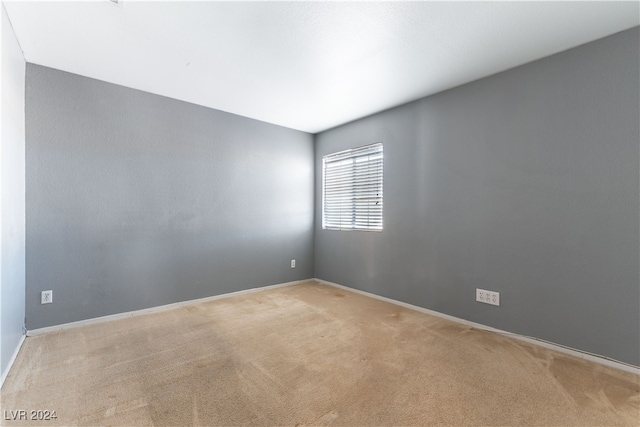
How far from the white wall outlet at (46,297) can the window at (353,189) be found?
10.7 ft

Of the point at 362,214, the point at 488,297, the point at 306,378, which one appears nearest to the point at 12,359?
the point at 306,378

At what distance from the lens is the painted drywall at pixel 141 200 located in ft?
8.42

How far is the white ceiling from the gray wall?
26 cm

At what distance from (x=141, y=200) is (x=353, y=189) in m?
2.65

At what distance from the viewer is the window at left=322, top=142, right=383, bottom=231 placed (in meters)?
3.70

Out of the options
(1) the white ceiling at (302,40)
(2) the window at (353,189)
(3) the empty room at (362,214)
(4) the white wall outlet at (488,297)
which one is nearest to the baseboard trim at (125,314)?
(3) the empty room at (362,214)

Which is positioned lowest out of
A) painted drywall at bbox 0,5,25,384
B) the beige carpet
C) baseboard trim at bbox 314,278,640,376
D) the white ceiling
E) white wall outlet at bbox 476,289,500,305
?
the beige carpet

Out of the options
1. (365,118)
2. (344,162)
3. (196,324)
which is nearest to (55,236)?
(196,324)

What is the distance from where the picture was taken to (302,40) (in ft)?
6.97

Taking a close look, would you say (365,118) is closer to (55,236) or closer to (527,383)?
(527,383)

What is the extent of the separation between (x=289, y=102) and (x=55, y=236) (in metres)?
2.72

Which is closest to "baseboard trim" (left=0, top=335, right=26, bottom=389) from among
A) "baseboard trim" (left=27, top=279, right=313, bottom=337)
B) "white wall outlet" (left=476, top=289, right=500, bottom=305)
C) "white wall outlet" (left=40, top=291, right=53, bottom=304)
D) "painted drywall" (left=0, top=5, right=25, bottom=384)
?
"painted drywall" (left=0, top=5, right=25, bottom=384)

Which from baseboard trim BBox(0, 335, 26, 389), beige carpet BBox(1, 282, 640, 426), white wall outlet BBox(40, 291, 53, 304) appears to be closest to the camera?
beige carpet BBox(1, 282, 640, 426)

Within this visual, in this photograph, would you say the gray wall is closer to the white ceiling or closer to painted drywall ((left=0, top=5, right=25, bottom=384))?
the white ceiling
